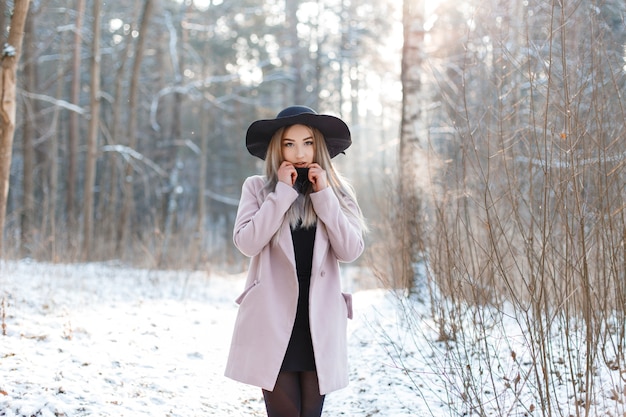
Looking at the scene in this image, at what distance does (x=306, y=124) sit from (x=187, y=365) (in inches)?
113

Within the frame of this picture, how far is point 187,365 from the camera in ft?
15.8

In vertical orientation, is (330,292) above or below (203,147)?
below

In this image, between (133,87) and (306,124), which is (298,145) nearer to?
(306,124)

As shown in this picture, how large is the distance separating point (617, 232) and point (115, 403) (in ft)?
9.77

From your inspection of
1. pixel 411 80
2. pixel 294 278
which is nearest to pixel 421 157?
pixel 411 80

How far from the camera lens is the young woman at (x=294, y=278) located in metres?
2.46

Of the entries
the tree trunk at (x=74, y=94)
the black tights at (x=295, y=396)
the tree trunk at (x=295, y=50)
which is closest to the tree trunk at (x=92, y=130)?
the tree trunk at (x=74, y=94)

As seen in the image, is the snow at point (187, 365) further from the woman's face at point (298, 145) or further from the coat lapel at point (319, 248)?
the woman's face at point (298, 145)

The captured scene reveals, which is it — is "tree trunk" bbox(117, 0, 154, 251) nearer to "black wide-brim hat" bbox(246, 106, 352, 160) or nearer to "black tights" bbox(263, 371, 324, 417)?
"black wide-brim hat" bbox(246, 106, 352, 160)

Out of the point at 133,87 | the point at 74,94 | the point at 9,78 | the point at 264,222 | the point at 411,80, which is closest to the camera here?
the point at 264,222

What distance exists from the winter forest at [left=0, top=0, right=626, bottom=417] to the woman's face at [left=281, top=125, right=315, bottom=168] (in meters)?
0.74

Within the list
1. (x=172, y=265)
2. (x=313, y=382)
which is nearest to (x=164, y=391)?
(x=313, y=382)

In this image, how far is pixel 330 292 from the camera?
257 centimetres

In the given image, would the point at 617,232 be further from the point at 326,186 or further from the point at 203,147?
the point at 203,147
